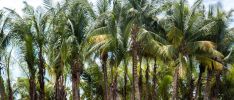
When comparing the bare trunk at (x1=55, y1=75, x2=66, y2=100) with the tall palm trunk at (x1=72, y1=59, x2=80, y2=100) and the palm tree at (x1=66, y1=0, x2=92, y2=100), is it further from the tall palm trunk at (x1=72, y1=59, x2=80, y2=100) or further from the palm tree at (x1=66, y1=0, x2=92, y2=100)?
the palm tree at (x1=66, y1=0, x2=92, y2=100)

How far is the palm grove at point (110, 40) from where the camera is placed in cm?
2864

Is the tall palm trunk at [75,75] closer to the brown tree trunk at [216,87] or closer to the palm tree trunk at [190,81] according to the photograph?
the palm tree trunk at [190,81]

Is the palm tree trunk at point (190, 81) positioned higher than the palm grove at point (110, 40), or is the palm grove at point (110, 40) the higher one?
the palm grove at point (110, 40)

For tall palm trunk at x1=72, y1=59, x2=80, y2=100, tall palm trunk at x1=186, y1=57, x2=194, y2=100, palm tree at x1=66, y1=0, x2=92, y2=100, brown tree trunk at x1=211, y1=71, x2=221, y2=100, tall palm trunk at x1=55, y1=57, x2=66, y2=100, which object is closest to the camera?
palm tree at x1=66, y1=0, x2=92, y2=100

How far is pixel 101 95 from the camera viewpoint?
4053 centimetres

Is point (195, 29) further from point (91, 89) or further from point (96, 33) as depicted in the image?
point (91, 89)

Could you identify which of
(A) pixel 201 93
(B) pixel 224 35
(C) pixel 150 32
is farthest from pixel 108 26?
(A) pixel 201 93

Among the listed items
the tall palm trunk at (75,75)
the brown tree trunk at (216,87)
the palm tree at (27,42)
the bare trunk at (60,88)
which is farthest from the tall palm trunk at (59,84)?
the brown tree trunk at (216,87)

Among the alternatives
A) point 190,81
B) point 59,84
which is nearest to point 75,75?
point 59,84

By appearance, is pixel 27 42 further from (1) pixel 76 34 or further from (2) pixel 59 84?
(2) pixel 59 84

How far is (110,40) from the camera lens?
96.8 ft

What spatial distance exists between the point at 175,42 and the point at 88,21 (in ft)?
19.1

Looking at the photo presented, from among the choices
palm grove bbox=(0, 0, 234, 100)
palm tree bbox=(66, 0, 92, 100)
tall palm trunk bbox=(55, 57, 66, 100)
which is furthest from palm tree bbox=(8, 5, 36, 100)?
tall palm trunk bbox=(55, 57, 66, 100)

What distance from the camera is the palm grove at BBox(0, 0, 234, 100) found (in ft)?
94.0
